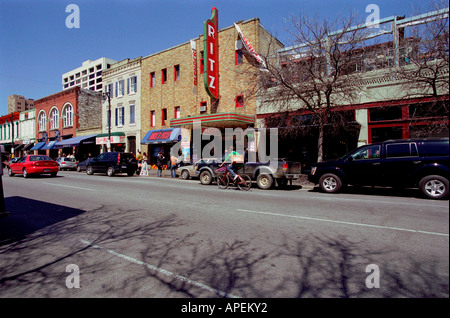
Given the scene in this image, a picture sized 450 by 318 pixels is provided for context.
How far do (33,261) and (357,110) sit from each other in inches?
667

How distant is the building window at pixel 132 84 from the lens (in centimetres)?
2885

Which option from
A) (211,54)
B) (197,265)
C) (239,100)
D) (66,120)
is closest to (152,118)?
(211,54)

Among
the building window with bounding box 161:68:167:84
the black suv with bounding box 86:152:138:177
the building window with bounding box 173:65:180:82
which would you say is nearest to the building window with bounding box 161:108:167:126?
the building window with bounding box 161:68:167:84

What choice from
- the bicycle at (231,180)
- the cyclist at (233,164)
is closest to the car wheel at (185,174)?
the bicycle at (231,180)

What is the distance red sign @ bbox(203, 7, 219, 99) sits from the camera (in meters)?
20.5

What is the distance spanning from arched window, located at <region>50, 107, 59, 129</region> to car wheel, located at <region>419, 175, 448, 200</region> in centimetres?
4466

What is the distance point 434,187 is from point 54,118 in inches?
1830

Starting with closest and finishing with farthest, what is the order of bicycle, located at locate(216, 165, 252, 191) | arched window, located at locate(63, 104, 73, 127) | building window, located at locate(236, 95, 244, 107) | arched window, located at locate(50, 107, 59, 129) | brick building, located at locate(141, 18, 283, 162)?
bicycle, located at locate(216, 165, 252, 191), brick building, located at locate(141, 18, 283, 162), building window, located at locate(236, 95, 244, 107), arched window, located at locate(63, 104, 73, 127), arched window, located at locate(50, 107, 59, 129)

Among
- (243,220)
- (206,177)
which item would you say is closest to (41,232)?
(243,220)

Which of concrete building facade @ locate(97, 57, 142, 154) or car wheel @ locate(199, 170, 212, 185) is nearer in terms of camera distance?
car wheel @ locate(199, 170, 212, 185)

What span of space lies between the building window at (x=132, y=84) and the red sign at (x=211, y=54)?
1138 cm

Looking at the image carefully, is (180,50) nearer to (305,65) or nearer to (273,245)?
(305,65)

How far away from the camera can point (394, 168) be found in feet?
31.3

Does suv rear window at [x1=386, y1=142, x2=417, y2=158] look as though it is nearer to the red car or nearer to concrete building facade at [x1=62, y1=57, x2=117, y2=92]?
the red car
